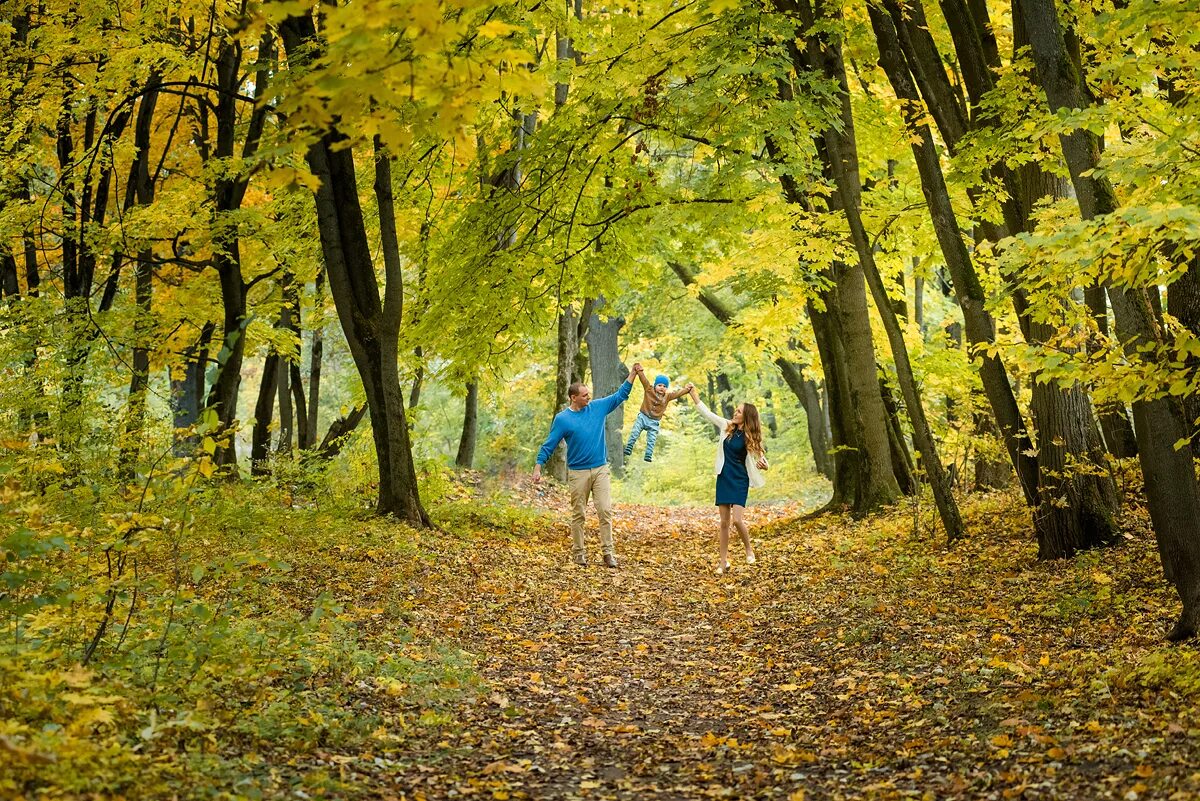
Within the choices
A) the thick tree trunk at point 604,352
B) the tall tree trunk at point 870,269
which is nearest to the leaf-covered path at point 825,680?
the tall tree trunk at point 870,269

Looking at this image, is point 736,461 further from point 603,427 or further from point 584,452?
point 584,452

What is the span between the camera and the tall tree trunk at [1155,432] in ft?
18.2

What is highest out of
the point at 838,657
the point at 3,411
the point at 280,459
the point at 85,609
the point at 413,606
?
the point at 3,411

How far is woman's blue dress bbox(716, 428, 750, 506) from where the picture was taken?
11195 mm

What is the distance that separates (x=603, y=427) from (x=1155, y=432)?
6.75 meters

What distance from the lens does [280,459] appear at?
43.6 ft

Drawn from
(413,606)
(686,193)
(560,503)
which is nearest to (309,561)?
(413,606)

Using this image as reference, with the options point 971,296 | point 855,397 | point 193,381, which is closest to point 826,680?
point 971,296

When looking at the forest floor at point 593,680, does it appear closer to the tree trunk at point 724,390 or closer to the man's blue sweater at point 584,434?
the man's blue sweater at point 584,434

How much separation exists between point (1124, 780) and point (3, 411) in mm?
12991

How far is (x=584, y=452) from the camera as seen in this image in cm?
1148

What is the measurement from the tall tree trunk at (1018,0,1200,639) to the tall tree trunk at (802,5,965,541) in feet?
12.8

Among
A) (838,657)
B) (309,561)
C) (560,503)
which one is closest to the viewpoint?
(838,657)

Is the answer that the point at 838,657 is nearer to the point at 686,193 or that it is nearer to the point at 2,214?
the point at 686,193
